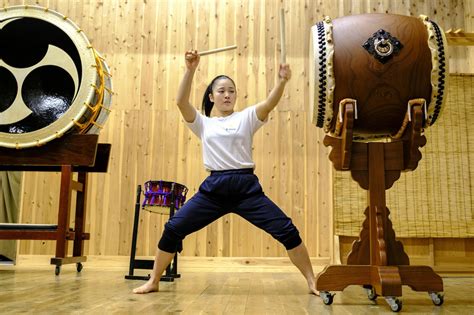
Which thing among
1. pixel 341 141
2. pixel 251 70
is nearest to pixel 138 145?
pixel 251 70

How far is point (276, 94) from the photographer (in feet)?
7.03

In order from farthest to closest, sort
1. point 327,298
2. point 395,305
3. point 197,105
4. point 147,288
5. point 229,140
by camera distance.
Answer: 1. point 197,105
2. point 229,140
3. point 147,288
4. point 327,298
5. point 395,305

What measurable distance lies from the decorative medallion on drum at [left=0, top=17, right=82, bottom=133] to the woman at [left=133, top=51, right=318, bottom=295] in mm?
968

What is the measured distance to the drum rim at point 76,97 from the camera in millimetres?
2693

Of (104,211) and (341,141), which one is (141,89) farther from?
(341,141)

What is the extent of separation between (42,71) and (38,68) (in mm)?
27

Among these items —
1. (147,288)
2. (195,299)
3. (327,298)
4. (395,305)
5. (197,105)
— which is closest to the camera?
(395,305)

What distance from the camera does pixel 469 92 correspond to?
3436 mm

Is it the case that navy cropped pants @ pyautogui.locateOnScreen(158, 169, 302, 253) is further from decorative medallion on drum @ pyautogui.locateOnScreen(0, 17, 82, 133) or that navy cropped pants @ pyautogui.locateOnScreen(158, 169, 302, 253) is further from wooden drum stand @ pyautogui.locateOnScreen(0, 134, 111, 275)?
decorative medallion on drum @ pyautogui.locateOnScreen(0, 17, 82, 133)

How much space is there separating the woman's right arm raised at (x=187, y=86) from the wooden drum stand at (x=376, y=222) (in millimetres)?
666

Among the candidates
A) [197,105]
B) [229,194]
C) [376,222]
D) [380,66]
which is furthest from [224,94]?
[197,105]

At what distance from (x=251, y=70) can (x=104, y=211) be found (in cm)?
171

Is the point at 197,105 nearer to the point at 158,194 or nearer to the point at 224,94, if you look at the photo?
the point at 158,194

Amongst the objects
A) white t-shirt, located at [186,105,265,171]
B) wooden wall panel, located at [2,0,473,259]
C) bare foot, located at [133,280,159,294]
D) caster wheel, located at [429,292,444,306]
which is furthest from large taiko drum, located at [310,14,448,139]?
wooden wall panel, located at [2,0,473,259]
